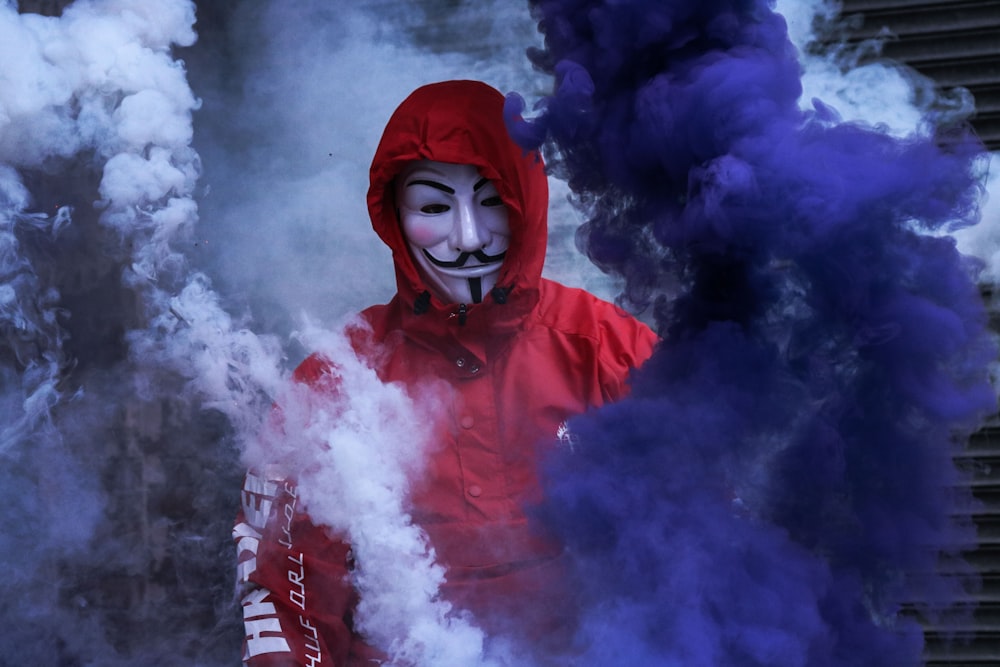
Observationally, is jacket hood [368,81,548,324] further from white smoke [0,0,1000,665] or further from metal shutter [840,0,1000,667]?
metal shutter [840,0,1000,667]

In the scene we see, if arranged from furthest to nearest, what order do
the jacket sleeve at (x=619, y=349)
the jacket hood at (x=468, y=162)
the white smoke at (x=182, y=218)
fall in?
the white smoke at (x=182, y=218) < the jacket sleeve at (x=619, y=349) < the jacket hood at (x=468, y=162)

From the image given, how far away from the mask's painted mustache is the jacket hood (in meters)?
0.03

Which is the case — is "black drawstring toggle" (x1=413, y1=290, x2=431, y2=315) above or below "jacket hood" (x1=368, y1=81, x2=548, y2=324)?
below

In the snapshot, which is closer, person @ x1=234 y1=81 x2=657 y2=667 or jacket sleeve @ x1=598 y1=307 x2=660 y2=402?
person @ x1=234 y1=81 x2=657 y2=667

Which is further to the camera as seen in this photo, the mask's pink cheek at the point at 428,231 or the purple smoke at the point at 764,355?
the mask's pink cheek at the point at 428,231

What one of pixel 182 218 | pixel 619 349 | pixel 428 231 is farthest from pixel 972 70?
pixel 182 218

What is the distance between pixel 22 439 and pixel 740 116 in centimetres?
241

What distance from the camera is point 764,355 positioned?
7.24 ft

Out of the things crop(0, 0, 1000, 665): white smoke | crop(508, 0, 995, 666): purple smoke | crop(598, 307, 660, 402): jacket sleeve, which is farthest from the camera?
crop(0, 0, 1000, 665): white smoke

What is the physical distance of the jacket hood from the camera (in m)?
2.57

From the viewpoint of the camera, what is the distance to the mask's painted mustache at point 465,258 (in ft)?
8.63

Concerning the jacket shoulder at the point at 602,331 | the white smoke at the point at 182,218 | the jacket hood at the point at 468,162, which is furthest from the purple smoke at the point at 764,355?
the white smoke at the point at 182,218

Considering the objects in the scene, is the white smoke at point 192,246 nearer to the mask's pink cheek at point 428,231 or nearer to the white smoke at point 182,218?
the white smoke at point 182,218

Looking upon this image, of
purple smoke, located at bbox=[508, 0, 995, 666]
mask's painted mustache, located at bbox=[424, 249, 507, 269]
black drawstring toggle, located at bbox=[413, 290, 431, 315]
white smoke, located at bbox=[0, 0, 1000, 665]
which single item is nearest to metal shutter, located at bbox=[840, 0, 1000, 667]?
white smoke, located at bbox=[0, 0, 1000, 665]
